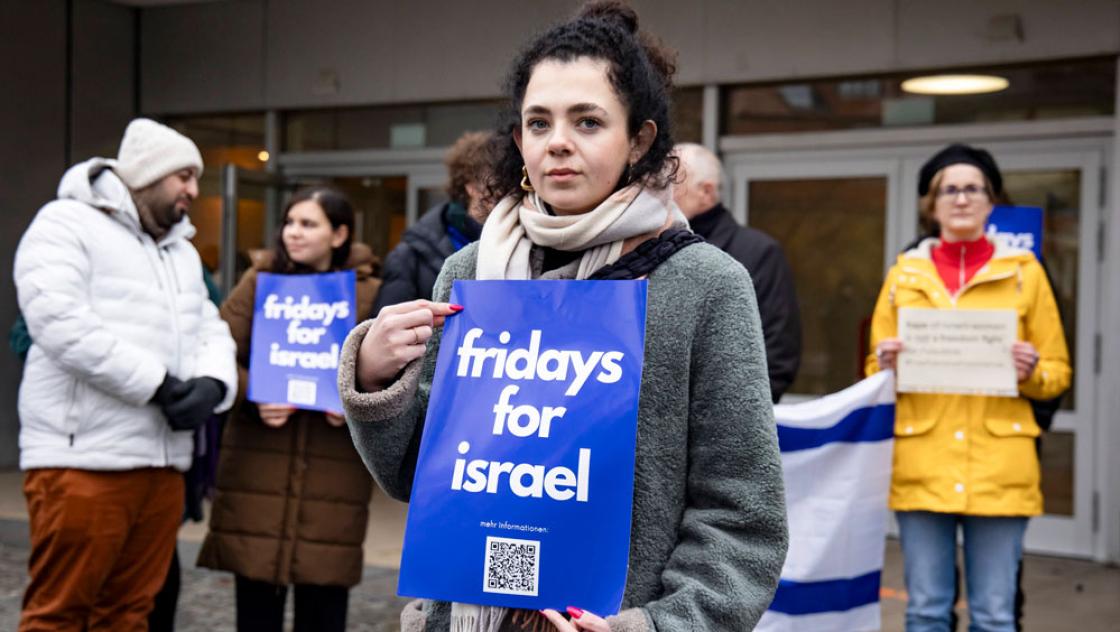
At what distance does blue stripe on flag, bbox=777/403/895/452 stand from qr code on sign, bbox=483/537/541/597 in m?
2.59

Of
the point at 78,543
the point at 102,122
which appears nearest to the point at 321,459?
the point at 78,543

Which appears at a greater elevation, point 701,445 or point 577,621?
point 701,445

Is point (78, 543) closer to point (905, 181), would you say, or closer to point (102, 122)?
point (905, 181)

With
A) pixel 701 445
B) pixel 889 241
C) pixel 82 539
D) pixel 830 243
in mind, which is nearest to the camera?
pixel 701 445

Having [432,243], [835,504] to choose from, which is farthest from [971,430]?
[432,243]

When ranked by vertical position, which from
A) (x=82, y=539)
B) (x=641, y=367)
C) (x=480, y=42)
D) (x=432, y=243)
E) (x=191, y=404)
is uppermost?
(x=480, y=42)

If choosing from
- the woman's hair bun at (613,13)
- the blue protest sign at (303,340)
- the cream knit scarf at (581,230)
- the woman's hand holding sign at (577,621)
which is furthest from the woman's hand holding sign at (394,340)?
the blue protest sign at (303,340)

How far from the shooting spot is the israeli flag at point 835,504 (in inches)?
174

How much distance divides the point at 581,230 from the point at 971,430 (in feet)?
9.71

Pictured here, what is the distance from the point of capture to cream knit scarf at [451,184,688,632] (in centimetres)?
200

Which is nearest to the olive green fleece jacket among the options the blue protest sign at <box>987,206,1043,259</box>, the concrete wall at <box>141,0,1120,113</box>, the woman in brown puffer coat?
the woman in brown puffer coat

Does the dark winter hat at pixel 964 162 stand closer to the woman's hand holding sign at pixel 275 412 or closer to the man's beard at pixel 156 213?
the woman's hand holding sign at pixel 275 412

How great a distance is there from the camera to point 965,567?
4535mm

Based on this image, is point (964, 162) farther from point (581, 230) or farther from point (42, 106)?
point (42, 106)
